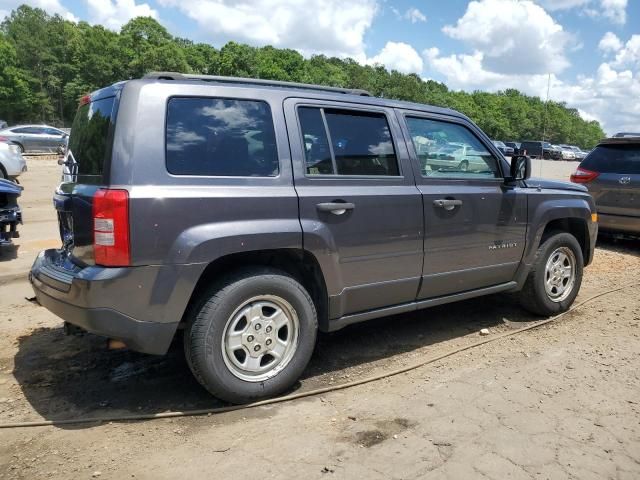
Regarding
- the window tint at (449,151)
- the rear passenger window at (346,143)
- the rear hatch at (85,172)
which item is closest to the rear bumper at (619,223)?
the window tint at (449,151)

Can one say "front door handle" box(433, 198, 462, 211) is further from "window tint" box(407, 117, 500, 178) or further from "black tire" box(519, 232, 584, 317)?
"black tire" box(519, 232, 584, 317)

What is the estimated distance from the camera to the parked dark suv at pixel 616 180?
8.45 metres

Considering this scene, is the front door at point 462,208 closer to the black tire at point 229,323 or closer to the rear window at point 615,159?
the black tire at point 229,323

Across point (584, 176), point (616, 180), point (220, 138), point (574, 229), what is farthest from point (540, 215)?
point (584, 176)

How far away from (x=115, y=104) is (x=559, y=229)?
4242mm

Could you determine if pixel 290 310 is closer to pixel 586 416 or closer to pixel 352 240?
pixel 352 240

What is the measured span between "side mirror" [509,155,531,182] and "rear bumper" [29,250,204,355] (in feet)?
10.1

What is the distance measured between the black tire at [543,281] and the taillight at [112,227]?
3.71 meters

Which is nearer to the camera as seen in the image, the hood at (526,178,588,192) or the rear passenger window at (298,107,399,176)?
the rear passenger window at (298,107,399,176)

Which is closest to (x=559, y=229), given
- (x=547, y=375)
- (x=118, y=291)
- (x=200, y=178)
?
(x=547, y=375)

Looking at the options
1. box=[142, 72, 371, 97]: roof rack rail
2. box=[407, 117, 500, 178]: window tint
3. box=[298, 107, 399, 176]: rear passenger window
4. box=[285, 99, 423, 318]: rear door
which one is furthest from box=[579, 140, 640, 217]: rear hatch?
box=[142, 72, 371, 97]: roof rack rail

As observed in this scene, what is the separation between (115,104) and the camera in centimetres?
325

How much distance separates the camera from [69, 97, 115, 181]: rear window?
3.27 meters

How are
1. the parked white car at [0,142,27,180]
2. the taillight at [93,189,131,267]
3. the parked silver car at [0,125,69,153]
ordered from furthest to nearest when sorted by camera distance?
the parked silver car at [0,125,69,153] < the parked white car at [0,142,27,180] < the taillight at [93,189,131,267]
